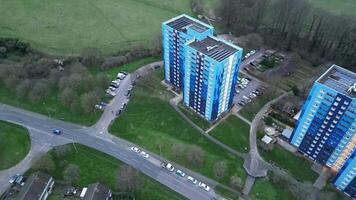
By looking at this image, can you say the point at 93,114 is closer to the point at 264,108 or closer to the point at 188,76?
the point at 188,76

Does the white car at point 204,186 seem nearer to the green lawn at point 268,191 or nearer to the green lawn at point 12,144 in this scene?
the green lawn at point 268,191

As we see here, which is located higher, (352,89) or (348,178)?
(352,89)

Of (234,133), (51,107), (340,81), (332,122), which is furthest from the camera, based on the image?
(51,107)

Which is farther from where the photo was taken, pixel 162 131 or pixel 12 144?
pixel 162 131

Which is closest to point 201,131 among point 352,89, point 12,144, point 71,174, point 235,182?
point 235,182

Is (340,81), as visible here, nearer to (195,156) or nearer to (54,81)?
(195,156)
